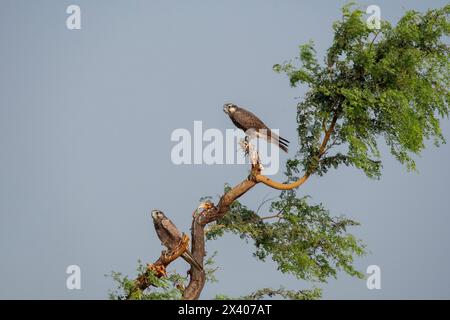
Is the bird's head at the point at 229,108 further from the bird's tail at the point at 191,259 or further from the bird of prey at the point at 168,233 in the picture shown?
the bird's tail at the point at 191,259

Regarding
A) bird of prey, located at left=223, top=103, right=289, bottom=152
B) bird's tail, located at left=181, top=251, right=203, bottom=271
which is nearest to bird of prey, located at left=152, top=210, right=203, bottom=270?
bird's tail, located at left=181, top=251, right=203, bottom=271

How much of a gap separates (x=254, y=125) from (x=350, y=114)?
1630 mm

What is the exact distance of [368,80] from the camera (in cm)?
1938

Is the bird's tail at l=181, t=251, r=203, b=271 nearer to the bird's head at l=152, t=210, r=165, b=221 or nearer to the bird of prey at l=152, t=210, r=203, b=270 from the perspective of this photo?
the bird of prey at l=152, t=210, r=203, b=270

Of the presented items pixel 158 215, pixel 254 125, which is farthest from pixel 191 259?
pixel 254 125

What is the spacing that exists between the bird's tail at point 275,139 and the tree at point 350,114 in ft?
0.99

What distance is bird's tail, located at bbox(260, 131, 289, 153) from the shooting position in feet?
64.7

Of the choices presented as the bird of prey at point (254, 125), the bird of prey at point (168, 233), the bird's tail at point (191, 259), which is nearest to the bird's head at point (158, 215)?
the bird of prey at point (168, 233)

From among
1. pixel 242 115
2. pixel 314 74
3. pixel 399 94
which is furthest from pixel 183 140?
pixel 399 94
